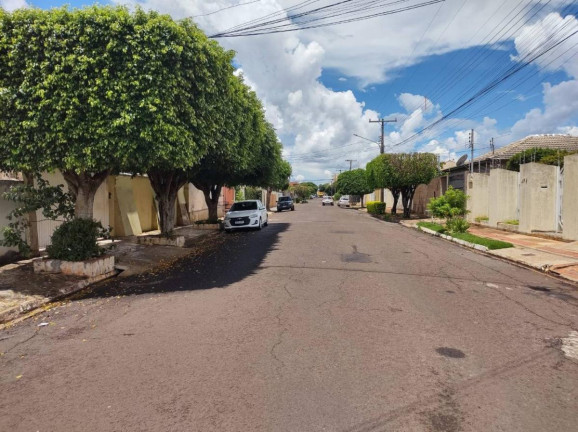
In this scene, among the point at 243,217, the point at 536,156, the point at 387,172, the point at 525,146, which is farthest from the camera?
the point at 525,146

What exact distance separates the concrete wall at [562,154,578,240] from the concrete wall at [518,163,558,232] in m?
2.01

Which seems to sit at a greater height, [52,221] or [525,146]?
[525,146]

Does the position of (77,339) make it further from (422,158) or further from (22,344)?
(422,158)

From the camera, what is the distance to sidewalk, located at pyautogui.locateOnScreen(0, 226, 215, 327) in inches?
274

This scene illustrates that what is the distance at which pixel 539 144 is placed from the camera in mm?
32094

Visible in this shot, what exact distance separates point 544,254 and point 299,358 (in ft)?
33.0

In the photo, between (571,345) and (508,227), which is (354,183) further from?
(571,345)

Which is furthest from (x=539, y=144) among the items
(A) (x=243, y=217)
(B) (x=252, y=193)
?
(B) (x=252, y=193)

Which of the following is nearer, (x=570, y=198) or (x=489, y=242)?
(x=570, y=198)

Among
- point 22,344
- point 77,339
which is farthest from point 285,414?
point 22,344

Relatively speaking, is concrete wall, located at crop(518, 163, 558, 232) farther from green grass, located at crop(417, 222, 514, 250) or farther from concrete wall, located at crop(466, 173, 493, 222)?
concrete wall, located at crop(466, 173, 493, 222)

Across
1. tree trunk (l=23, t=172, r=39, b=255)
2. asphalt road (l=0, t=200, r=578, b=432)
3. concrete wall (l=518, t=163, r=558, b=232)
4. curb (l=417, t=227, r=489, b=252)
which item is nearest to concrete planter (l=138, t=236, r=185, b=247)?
tree trunk (l=23, t=172, r=39, b=255)

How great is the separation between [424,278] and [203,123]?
225 inches

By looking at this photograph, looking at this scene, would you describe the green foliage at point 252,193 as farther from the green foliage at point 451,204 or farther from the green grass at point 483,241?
the green foliage at point 451,204
